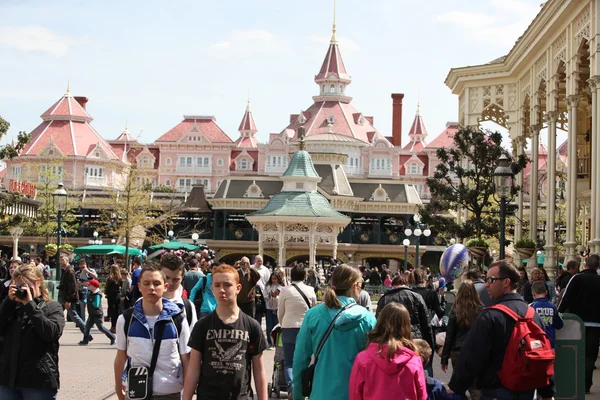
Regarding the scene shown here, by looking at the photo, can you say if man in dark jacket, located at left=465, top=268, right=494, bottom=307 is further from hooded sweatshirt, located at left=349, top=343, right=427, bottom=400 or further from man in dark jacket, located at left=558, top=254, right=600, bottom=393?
hooded sweatshirt, located at left=349, top=343, right=427, bottom=400

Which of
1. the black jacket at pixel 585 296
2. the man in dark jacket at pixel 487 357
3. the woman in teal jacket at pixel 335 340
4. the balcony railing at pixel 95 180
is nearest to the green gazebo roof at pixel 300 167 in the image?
the black jacket at pixel 585 296

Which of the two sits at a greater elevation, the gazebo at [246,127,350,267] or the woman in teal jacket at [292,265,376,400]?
the gazebo at [246,127,350,267]

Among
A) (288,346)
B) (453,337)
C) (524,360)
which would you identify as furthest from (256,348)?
(288,346)

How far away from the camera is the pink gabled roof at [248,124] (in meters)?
132

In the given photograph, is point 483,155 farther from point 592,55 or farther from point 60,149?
point 60,149

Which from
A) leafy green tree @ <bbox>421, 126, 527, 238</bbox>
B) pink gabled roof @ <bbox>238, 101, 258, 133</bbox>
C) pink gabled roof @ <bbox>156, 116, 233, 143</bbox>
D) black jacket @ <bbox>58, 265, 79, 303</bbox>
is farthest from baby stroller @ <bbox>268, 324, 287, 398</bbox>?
pink gabled roof @ <bbox>238, 101, 258, 133</bbox>

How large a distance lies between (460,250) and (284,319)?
1115cm

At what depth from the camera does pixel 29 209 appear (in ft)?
162

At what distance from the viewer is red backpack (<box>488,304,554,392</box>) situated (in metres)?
7.29

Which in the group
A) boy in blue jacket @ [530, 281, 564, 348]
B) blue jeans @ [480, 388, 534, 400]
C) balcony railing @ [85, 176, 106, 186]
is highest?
balcony railing @ [85, 176, 106, 186]

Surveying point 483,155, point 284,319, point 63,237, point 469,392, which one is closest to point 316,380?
point 469,392

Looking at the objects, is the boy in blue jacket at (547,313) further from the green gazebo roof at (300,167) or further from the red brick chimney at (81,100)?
the red brick chimney at (81,100)

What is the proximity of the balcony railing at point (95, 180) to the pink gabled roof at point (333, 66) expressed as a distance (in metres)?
27.9

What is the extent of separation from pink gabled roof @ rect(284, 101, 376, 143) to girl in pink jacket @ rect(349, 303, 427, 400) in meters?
107
